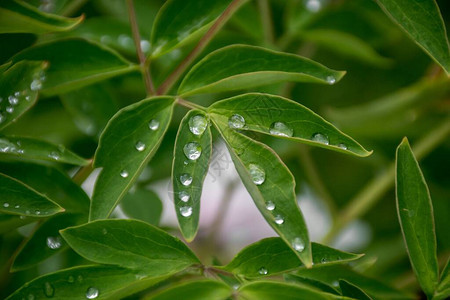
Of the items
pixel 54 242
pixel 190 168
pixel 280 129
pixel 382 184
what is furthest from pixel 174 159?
pixel 382 184

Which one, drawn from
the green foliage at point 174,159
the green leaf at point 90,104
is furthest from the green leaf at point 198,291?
the green leaf at point 90,104

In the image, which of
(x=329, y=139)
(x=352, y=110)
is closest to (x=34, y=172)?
(x=329, y=139)

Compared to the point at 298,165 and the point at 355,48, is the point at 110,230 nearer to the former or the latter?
the point at 355,48

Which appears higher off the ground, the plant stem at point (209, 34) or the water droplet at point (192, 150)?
the plant stem at point (209, 34)

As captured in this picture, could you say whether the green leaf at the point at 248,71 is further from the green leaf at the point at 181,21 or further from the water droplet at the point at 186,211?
the water droplet at the point at 186,211

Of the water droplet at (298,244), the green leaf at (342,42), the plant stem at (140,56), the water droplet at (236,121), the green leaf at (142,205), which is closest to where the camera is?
the water droplet at (298,244)

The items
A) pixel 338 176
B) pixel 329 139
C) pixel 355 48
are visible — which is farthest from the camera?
pixel 338 176

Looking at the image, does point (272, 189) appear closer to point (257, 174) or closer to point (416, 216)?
point (257, 174)
